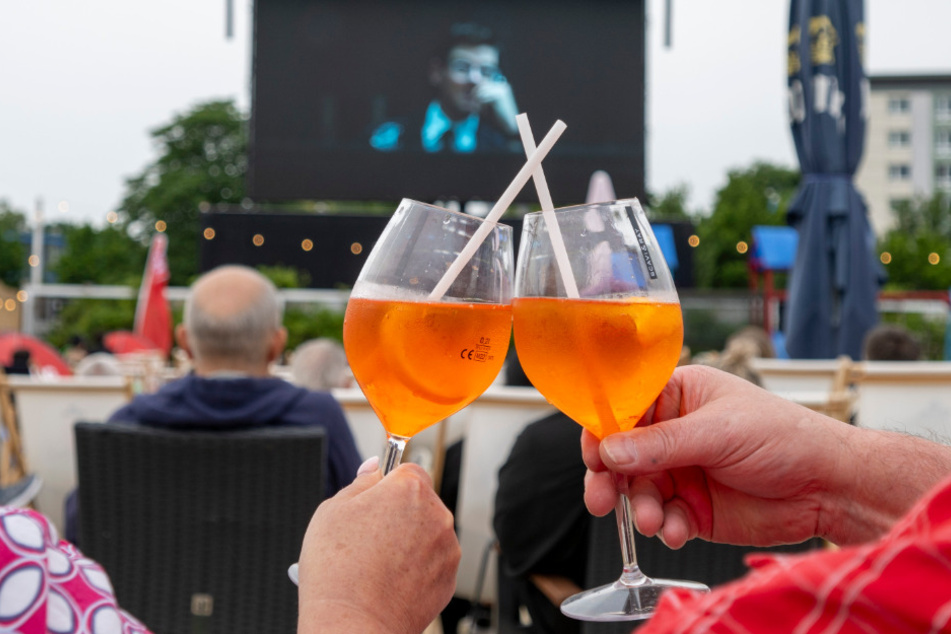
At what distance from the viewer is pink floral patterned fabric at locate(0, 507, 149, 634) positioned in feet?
3.04

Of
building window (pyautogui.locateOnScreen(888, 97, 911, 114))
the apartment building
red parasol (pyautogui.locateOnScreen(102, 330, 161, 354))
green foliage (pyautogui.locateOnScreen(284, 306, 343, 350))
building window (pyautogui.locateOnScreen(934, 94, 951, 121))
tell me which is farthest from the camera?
building window (pyautogui.locateOnScreen(888, 97, 911, 114))

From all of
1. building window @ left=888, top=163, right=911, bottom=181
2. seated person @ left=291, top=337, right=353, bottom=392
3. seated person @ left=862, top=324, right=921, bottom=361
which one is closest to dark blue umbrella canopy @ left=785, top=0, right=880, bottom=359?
seated person @ left=862, top=324, right=921, bottom=361

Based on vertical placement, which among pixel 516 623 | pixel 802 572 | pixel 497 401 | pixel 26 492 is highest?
pixel 802 572

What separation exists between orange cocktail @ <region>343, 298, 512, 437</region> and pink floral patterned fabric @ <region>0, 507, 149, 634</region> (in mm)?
415

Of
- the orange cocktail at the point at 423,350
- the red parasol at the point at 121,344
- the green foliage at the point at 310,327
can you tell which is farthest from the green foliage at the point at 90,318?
the orange cocktail at the point at 423,350

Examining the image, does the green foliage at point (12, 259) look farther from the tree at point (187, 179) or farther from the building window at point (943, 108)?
the building window at point (943, 108)

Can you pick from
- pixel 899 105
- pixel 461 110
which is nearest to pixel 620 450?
pixel 461 110

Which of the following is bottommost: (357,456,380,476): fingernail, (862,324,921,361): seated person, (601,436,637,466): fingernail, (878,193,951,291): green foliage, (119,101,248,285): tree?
(862,324,921,361): seated person

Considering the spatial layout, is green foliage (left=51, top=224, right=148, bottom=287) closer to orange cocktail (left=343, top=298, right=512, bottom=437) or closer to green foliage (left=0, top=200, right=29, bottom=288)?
green foliage (left=0, top=200, right=29, bottom=288)

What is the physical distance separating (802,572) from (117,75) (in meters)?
42.1

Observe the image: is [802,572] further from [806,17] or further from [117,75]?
[117,75]

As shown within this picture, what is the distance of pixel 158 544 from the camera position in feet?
6.82

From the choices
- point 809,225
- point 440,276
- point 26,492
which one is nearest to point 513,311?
point 440,276

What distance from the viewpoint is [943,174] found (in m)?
64.9
